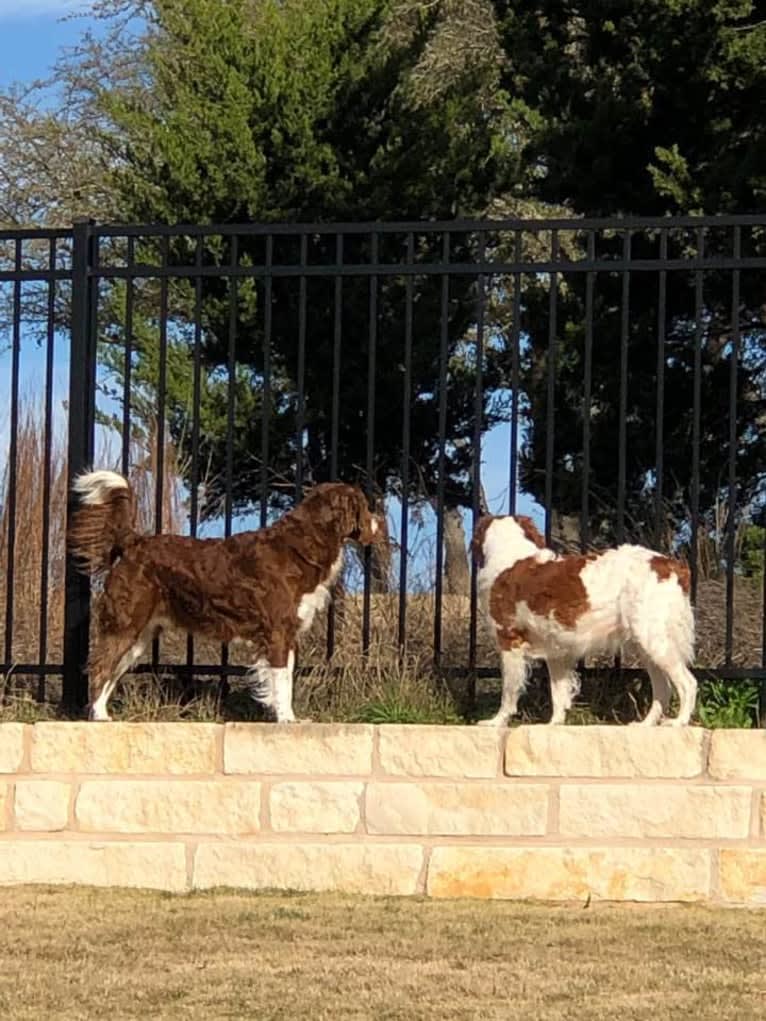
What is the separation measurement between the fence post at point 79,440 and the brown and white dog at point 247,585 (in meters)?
0.49

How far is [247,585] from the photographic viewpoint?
20.6ft

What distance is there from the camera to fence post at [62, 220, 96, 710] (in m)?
6.91

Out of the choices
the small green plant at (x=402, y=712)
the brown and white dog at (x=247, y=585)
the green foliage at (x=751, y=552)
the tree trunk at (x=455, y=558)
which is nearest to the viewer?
the brown and white dog at (x=247, y=585)

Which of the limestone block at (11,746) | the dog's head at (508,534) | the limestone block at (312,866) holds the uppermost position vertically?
the dog's head at (508,534)

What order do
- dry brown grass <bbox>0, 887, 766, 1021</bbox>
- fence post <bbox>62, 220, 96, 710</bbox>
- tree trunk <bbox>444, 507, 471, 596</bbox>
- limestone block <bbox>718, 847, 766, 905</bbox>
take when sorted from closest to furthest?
dry brown grass <bbox>0, 887, 766, 1021</bbox>, limestone block <bbox>718, 847, 766, 905</bbox>, fence post <bbox>62, 220, 96, 710</bbox>, tree trunk <bbox>444, 507, 471, 596</bbox>

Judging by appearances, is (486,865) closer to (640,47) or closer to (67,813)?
(67,813)

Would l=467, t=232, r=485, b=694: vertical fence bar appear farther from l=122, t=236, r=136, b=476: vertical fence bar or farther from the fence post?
the fence post

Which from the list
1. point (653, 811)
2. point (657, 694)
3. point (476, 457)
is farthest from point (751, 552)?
point (653, 811)

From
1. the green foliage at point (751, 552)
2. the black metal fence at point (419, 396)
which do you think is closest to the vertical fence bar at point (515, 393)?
the black metal fence at point (419, 396)

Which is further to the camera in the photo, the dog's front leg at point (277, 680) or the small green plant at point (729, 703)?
the small green plant at point (729, 703)

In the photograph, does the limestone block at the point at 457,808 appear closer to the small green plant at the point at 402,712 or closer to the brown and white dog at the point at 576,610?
the brown and white dog at the point at 576,610

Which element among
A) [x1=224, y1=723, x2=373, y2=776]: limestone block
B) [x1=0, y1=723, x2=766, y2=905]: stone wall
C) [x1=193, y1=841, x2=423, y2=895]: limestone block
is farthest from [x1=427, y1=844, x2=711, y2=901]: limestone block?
[x1=224, y1=723, x2=373, y2=776]: limestone block

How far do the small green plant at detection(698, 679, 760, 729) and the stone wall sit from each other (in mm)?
474

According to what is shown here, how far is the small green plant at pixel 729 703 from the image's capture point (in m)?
6.40
